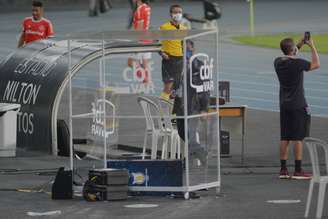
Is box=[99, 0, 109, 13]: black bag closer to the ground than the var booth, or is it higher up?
higher up

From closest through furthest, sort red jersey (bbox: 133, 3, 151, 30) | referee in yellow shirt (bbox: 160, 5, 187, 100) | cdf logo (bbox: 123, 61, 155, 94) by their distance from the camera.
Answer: referee in yellow shirt (bbox: 160, 5, 187, 100)
cdf logo (bbox: 123, 61, 155, 94)
red jersey (bbox: 133, 3, 151, 30)

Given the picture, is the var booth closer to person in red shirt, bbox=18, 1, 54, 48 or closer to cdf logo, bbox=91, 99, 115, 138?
cdf logo, bbox=91, 99, 115, 138

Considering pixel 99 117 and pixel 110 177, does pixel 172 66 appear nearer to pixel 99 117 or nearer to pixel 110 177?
pixel 99 117

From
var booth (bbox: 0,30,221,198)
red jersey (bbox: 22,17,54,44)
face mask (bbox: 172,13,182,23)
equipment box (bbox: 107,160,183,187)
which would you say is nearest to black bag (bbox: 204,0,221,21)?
red jersey (bbox: 22,17,54,44)

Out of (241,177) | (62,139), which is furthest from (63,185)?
(62,139)

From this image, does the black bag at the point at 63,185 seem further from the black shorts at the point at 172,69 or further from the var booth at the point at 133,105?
the black shorts at the point at 172,69

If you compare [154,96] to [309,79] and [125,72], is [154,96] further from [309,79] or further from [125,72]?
[309,79]

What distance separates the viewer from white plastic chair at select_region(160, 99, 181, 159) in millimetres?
16203

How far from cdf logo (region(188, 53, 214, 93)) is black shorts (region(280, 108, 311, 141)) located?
139 centimetres

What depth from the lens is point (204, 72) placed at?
51.0 feet

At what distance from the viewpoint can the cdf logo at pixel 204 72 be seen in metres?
15.4

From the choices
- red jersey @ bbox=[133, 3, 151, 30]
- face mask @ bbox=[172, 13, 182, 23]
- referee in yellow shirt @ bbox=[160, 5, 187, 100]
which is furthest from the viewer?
red jersey @ bbox=[133, 3, 151, 30]

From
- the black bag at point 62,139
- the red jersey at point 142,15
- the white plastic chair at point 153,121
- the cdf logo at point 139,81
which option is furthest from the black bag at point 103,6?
the white plastic chair at point 153,121

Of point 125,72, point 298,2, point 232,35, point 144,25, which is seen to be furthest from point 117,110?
point 298,2
